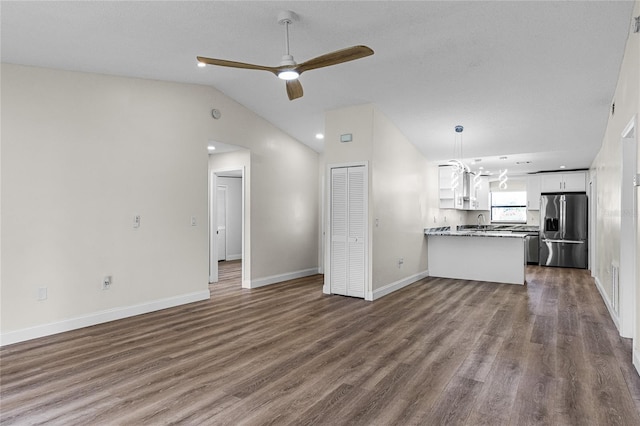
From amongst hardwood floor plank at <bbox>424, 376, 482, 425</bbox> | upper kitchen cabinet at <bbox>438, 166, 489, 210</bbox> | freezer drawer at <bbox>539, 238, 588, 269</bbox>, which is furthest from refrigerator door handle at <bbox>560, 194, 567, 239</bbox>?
hardwood floor plank at <bbox>424, 376, 482, 425</bbox>

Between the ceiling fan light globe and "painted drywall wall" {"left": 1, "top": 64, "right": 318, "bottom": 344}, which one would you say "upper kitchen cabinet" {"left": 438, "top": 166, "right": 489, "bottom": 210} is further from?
the ceiling fan light globe

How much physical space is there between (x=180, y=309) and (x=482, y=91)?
4.71m

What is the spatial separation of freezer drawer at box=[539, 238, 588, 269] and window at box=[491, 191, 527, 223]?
75.4 inches

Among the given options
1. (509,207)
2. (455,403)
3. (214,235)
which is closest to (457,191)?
(509,207)

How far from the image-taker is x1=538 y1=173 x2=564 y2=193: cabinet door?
944 centimetres

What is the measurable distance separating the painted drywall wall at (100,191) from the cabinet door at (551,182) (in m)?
7.62

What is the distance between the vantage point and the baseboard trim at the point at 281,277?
636cm

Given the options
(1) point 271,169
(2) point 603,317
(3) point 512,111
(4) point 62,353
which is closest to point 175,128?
(1) point 271,169

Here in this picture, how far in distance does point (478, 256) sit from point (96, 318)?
6059mm

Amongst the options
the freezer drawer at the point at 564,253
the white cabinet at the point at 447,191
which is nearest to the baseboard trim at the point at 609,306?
the freezer drawer at the point at 564,253

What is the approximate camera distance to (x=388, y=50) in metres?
3.95

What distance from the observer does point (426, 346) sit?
11.7 ft

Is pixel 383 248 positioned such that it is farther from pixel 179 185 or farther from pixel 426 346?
pixel 179 185

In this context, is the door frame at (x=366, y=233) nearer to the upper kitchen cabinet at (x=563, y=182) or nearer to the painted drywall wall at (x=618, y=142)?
the painted drywall wall at (x=618, y=142)
